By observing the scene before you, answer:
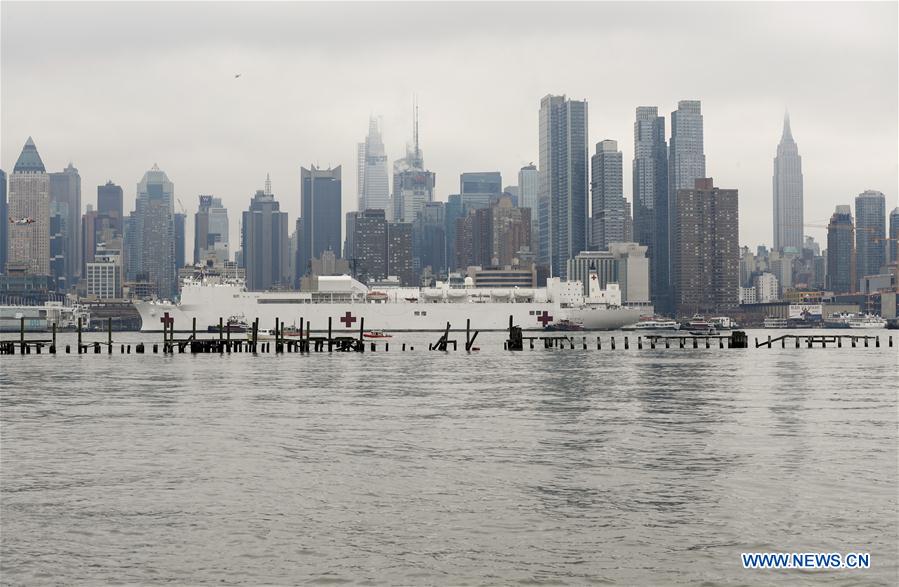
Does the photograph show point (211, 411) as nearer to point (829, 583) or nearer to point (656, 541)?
point (656, 541)

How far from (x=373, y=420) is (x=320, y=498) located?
13.4 m

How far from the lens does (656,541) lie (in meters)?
16.6

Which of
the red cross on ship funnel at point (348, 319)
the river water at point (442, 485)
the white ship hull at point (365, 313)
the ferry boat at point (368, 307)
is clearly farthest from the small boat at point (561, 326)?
the river water at point (442, 485)

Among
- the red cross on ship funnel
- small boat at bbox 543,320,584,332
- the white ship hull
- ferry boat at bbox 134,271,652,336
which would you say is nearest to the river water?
the red cross on ship funnel

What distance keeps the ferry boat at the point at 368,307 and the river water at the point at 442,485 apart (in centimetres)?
9547

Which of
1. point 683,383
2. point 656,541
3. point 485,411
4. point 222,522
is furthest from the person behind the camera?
point 683,383

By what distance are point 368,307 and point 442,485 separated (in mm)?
120473

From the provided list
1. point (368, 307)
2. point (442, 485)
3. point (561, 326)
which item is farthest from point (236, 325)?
point (442, 485)

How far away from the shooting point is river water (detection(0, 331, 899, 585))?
1552 centimetres

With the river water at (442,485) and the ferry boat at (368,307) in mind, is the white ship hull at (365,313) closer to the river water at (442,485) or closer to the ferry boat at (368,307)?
the ferry boat at (368,307)

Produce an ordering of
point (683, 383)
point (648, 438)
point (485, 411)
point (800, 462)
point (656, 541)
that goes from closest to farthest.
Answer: point (656, 541) < point (800, 462) < point (648, 438) < point (485, 411) < point (683, 383)

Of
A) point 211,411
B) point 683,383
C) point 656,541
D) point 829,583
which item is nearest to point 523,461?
point 656,541

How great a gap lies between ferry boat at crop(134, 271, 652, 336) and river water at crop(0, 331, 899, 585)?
9547cm

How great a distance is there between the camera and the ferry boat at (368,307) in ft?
460
